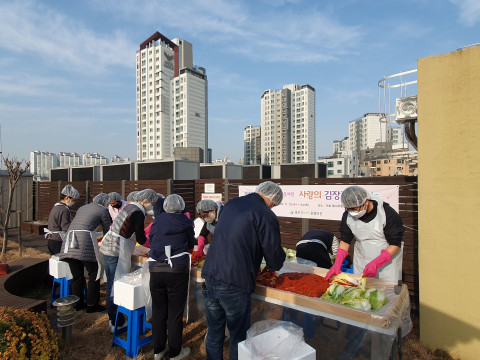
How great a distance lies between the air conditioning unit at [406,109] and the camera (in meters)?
3.79

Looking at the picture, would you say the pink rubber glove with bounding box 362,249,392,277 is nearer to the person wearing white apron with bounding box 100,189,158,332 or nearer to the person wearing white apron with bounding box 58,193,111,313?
the person wearing white apron with bounding box 100,189,158,332

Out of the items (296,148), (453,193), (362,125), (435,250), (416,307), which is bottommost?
(416,307)

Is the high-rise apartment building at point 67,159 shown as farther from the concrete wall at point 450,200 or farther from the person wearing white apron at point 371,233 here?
the concrete wall at point 450,200

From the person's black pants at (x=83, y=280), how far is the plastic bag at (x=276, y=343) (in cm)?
302

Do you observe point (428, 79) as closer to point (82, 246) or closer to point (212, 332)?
point (212, 332)

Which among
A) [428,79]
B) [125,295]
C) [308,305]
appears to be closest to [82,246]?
[125,295]

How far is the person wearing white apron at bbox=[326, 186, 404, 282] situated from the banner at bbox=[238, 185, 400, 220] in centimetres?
185

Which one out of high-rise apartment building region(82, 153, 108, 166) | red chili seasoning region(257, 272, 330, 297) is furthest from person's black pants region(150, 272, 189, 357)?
high-rise apartment building region(82, 153, 108, 166)

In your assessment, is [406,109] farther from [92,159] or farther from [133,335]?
[92,159]

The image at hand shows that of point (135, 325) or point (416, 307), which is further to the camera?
point (416, 307)

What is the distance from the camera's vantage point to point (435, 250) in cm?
335

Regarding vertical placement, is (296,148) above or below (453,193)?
above

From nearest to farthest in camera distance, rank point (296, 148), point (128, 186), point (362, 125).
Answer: point (128, 186) → point (296, 148) → point (362, 125)

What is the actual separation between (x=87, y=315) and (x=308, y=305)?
11.6 ft
